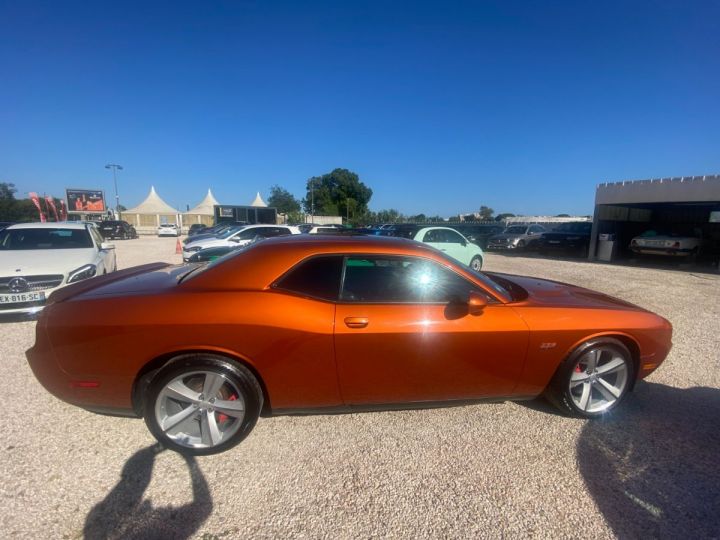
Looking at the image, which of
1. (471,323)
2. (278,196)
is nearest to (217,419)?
(471,323)

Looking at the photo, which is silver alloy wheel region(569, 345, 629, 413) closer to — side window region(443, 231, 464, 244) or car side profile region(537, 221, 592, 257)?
side window region(443, 231, 464, 244)

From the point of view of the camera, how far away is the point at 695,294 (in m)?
7.75

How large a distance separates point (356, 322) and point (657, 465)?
222 centimetres

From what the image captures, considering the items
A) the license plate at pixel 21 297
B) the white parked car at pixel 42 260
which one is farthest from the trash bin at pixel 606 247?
the license plate at pixel 21 297

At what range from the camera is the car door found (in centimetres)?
224

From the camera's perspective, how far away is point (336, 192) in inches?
3017

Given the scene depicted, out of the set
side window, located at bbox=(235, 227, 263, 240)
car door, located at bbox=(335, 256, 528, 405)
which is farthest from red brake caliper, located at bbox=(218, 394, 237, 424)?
side window, located at bbox=(235, 227, 263, 240)

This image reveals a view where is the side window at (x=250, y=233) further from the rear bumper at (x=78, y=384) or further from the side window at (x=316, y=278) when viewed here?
the side window at (x=316, y=278)

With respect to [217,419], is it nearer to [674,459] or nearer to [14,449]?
[14,449]

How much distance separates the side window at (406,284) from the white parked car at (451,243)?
25.8ft

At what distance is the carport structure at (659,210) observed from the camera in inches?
475

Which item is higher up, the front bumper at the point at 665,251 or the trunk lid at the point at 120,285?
the trunk lid at the point at 120,285

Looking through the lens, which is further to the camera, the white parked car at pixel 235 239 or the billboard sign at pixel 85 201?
the billboard sign at pixel 85 201

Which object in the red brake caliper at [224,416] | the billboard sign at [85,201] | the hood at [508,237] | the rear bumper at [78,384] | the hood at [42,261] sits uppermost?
the billboard sign at [85,201]
